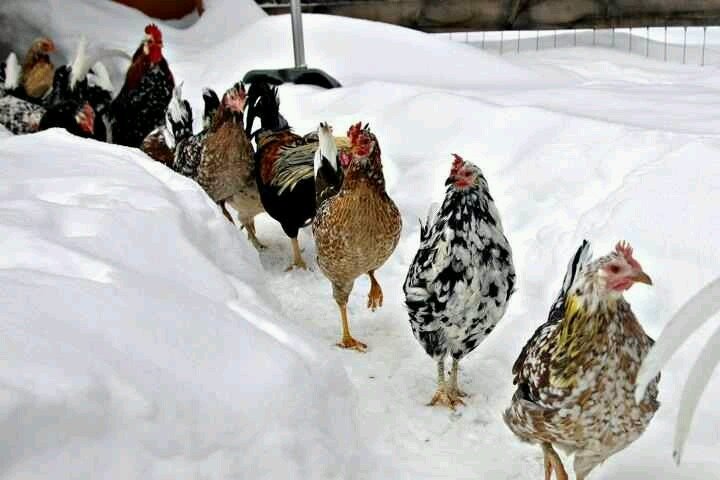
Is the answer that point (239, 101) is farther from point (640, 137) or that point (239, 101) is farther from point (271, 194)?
point (640, 137)

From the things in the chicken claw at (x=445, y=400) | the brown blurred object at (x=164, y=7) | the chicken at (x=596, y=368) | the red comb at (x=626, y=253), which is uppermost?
the brown blurred object at (x=164, y=7)

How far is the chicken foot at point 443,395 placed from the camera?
2.84m

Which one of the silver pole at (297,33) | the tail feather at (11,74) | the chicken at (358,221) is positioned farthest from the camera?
the tail feather at (11,74)

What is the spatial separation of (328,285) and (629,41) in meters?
3.51

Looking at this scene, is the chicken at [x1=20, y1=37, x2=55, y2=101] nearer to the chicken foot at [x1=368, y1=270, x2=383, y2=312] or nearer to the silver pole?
the silver pole

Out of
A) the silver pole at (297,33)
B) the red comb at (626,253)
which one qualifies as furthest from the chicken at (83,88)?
the red comb at (626,253)

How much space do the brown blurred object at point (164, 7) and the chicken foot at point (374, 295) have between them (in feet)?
14.3

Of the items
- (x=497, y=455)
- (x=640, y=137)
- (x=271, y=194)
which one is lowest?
(x=497, y=455)

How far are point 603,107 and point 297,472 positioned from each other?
3.12 metres

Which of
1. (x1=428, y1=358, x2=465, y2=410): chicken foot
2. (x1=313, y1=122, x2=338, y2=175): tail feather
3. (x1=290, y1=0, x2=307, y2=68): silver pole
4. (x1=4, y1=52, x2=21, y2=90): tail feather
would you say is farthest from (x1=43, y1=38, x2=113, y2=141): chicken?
(x1=428, y1=358, x2=465, y2=410): chicken foot

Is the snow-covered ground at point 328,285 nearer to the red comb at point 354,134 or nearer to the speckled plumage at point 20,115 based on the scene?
the red comb at point 354,134

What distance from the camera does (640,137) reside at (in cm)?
359

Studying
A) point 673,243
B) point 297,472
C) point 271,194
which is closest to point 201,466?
point 297,472

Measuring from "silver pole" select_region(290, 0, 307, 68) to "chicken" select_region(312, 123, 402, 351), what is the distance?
2311 mm
